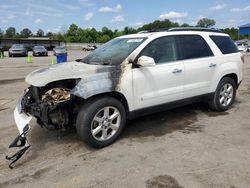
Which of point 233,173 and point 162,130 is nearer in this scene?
point 233,173

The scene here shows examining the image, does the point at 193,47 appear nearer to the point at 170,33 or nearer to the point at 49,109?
the point at 170,33

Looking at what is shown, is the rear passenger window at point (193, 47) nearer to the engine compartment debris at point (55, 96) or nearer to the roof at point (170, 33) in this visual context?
the roof at point (170, 33)

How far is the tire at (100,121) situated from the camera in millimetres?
3904

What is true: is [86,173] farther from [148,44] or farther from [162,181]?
[148,44]

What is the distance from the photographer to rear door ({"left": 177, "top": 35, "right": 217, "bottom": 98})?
5059mm

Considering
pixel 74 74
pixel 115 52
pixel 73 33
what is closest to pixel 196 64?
pixel 115 52

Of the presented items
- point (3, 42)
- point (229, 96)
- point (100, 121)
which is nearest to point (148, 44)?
point (100, 121)

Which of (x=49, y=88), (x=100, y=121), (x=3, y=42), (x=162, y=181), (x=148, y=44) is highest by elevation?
(x=3, y=42)

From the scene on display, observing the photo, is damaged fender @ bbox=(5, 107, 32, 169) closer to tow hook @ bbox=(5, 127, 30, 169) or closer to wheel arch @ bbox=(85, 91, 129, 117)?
tow hook @ bbox=(5, 127, 30, 169)

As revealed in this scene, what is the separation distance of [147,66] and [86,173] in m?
1.92

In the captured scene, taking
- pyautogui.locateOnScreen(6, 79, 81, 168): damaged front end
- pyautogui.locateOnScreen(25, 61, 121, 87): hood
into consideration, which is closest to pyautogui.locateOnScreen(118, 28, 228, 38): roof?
pyautogui.locateOnScreen(25, 61, 121, 87): hood

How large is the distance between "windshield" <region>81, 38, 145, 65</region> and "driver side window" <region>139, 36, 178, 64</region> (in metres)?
0.20

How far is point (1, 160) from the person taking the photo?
386cm

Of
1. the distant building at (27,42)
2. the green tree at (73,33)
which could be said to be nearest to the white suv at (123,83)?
the distant building at (27,42)
